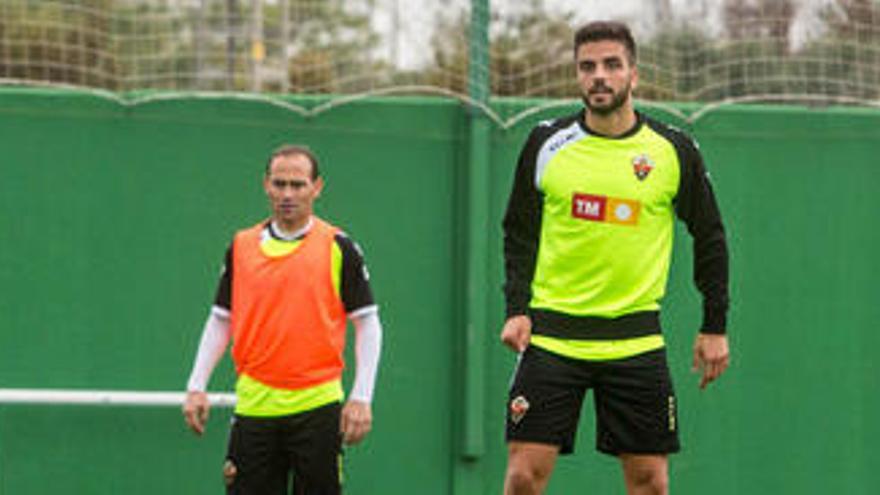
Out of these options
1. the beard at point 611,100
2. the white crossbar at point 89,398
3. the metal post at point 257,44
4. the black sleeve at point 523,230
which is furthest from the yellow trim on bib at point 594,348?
the metal post at point 257,44

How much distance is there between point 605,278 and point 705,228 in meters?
0.43

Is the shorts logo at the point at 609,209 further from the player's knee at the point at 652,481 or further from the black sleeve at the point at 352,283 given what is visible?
the black sleeve at the point at 352,283

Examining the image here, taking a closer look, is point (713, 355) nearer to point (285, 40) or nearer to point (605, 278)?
point (605, 278)

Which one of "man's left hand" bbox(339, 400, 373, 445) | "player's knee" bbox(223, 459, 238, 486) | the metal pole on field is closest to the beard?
"man's left hand" bbox(339, 400, 373, 445)

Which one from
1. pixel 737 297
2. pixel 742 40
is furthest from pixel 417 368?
pixel 742 40

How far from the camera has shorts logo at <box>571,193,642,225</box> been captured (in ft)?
17.5

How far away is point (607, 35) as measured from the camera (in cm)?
528

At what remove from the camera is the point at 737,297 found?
24.3 feet

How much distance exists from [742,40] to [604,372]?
287cm

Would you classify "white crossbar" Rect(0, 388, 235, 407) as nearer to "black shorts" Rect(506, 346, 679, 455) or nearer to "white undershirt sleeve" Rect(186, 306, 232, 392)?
"white undershirt sleeve" Rect(186, 306, 232, 392)

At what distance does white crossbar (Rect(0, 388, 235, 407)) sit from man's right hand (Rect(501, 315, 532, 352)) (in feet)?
5.98

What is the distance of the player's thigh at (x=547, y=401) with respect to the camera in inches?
209

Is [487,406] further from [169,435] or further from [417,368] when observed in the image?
[169,435]

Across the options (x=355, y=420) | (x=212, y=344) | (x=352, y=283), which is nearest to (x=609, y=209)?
(x=352, y=283)
